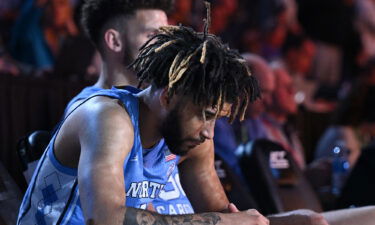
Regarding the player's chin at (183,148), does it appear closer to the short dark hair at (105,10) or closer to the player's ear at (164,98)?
the player's ear at (164,98)

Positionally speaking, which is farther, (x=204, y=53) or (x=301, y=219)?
(x=301, y=219)

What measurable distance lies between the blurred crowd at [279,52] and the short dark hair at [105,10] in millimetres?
678

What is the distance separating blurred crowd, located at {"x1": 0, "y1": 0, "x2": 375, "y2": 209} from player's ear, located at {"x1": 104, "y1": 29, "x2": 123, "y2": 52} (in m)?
0.79

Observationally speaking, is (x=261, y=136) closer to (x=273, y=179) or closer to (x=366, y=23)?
(x=273, y=179)

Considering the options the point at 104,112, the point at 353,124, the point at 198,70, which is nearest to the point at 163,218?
the point at 104,112

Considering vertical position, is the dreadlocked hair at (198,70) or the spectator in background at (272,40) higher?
the dreadlocked hair at (198,70)

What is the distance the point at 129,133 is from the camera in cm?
255

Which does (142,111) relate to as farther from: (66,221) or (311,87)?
(311,87)

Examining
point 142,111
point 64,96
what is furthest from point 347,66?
point 142,111

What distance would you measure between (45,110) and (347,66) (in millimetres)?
4453

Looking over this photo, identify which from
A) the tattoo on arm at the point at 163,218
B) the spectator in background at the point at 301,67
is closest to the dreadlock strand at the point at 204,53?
the tattoo on arm at the point at 163,218

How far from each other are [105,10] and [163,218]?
1.56 meters

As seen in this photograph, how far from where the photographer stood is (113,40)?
12.3ft

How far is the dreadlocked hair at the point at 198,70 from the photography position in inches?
101
